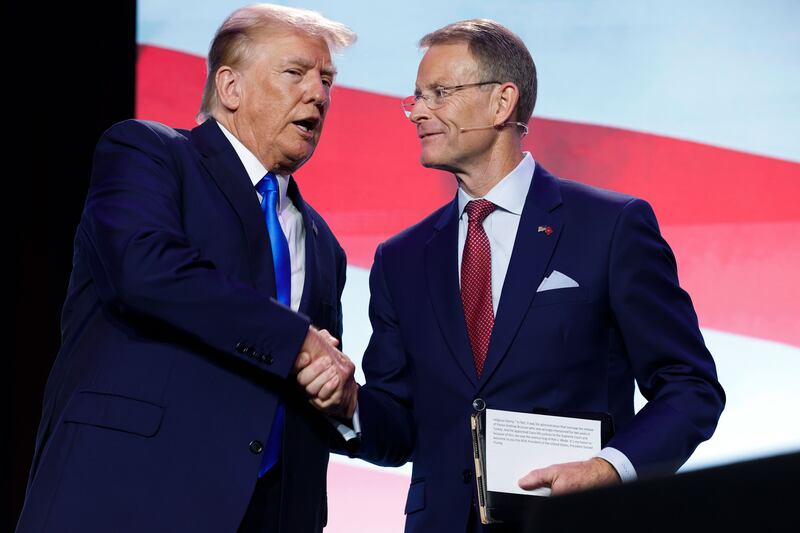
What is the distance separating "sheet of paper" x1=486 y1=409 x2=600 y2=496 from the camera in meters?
2.04

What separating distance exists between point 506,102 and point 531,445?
1.05 metres

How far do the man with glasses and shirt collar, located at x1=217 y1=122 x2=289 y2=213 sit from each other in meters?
0.39

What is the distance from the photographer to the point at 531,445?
204 centimetres

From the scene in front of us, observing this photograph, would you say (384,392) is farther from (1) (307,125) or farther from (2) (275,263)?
(1) (307,125)

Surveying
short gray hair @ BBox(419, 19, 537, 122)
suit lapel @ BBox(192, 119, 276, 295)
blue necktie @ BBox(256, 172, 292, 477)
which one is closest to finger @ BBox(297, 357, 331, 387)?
blue necktie @ BBox(256, 172, 292, 477)

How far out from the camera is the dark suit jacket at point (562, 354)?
7.30ft

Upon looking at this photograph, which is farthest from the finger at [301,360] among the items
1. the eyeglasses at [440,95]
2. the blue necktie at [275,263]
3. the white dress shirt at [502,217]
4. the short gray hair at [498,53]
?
the short gray hair at [498,53]

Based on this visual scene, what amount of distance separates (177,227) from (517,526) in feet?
3.26

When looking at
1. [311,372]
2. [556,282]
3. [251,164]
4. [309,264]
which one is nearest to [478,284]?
[556,282]

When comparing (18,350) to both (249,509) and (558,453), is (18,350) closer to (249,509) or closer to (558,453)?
(249,509)

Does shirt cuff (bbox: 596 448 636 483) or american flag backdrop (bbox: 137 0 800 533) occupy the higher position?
american flag backdrop (bbox: 137 0 800 533)

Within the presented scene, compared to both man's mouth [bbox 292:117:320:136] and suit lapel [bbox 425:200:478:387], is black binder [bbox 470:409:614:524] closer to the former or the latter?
suit lapel [bbox 425:200:478:387]

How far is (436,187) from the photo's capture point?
3.55m

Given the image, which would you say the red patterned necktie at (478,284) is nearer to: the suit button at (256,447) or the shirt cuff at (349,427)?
the shirt cuff at (349,427)
